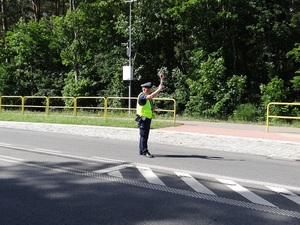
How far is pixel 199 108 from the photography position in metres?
25.0

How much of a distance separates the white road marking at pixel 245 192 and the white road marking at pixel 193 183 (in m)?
0.47

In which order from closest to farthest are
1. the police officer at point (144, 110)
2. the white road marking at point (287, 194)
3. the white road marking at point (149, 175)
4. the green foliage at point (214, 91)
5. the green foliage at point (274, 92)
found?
the white road marking at point (287, 194) → the white road marking at point (149, 175) → the police officer at point (144, 110) → the green foliage at point (274, 92) → the green foliage at point (214, 91)

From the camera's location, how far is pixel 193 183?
22.0 ft

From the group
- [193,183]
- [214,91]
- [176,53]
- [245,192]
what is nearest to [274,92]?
[214,91]

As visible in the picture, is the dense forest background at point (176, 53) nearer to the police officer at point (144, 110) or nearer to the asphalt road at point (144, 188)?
the police officer at point (144, 110)

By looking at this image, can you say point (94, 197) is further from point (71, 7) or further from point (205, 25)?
point (71, 7)

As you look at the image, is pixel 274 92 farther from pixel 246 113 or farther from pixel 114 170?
pixel 114 170

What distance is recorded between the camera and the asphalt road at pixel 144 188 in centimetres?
490

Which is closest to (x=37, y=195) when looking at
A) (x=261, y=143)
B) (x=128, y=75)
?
(x=261, y=143)

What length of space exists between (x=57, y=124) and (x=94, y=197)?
12.2m

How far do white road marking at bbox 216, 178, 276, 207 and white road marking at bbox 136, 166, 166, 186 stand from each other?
1186 millimetres

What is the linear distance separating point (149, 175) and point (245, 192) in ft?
6.52

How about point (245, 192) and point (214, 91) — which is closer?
point (245, 192)

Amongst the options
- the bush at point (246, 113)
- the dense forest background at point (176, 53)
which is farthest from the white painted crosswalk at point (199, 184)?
the dense forest background at point (176, 53)
